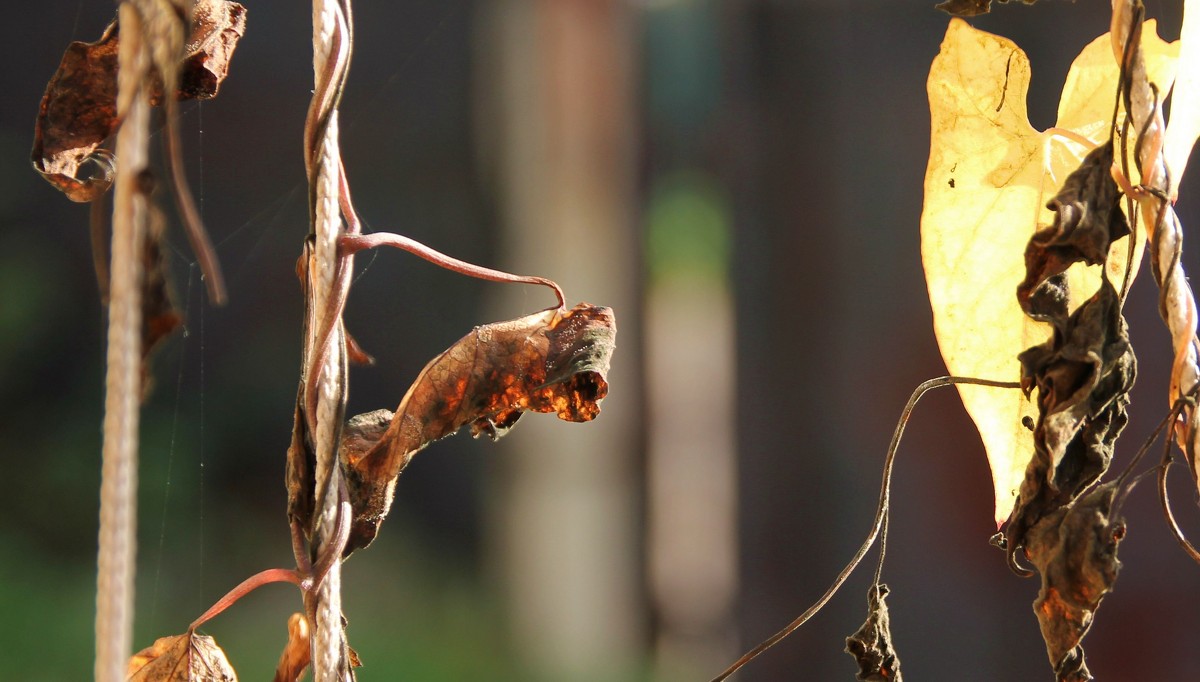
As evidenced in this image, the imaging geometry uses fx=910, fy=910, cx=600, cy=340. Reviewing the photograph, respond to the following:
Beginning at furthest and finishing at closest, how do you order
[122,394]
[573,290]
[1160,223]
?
[573,290] < [1160,223] < [122,394]

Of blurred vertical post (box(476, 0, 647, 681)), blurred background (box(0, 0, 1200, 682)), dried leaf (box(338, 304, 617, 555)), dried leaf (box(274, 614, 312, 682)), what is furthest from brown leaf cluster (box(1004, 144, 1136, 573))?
blurred vertical post (box(476, 0, 647, 681))

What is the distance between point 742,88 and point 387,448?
1242mm

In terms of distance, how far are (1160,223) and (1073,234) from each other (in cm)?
4

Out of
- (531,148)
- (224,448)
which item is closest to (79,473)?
(224,448)

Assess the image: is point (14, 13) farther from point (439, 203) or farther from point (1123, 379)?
point (1123, 379)

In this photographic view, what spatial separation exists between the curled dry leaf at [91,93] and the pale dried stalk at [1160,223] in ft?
1.03

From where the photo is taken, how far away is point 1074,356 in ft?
0.97

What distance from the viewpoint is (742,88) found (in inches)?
56.7

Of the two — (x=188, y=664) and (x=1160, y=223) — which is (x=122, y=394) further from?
(x=1160, y=223)

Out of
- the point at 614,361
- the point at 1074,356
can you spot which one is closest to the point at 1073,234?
the point at 1074,356

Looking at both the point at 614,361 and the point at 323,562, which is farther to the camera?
the point at 614,361

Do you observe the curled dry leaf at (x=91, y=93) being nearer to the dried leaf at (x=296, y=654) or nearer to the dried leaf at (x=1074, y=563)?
the dried leaf at (x=296, y=654)

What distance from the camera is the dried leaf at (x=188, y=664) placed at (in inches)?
13.1

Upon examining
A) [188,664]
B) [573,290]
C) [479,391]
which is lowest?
[188,664]
